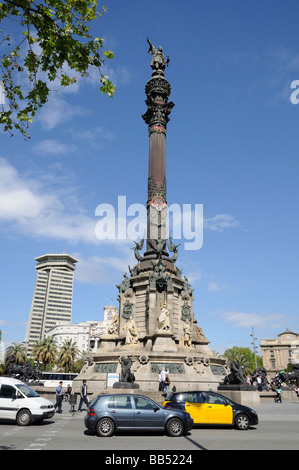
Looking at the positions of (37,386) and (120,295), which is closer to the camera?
(37,386)

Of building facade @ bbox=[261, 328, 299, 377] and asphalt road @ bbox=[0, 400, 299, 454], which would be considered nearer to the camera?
asphalt road @ bbox=[0, 400, 299, 454]

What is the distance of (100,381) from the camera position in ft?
86.5

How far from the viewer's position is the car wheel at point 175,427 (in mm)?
11695

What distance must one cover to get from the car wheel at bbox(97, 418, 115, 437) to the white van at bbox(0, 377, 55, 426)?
3963mm

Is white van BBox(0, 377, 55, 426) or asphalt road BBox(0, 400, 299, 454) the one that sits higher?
white van BBox(0, 377, 55, 426)

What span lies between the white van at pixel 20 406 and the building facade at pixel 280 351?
97.3 metres

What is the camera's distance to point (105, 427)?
11.6 meters

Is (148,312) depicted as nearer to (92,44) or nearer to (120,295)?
(120,295)

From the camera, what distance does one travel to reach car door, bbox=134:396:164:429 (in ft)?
→ 38.3

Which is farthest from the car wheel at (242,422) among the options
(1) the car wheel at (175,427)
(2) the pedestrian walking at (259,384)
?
(2) the pedestrian walking at (259,384)

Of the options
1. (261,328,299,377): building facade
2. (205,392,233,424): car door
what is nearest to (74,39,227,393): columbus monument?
(205,392,233,424): car door

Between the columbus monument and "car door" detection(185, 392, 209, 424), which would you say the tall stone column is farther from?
"car door" detection(185, 392, 209, 424)
